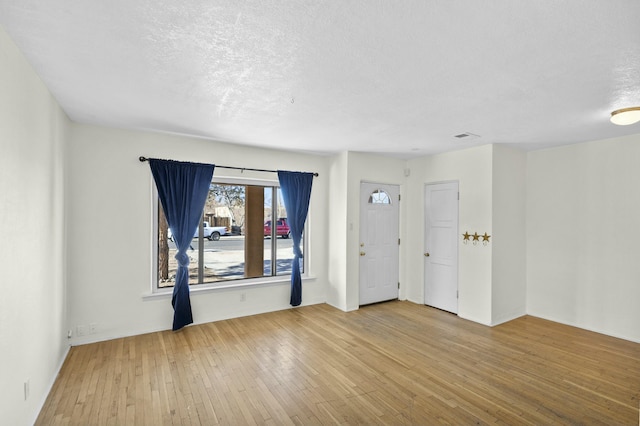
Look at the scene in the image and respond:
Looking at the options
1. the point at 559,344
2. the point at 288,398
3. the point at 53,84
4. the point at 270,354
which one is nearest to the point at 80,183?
the point at 53,84

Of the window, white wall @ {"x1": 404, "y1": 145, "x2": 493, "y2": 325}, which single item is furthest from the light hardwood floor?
the window

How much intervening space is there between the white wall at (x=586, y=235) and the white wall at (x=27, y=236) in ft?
19.5

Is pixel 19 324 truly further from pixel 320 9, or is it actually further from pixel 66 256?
pixel 320 9

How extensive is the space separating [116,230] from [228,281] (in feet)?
5.36

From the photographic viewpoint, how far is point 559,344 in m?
3.81

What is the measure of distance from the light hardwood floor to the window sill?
479 mm

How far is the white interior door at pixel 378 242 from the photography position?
5340mm

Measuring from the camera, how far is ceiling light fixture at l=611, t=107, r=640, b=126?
2.85 m

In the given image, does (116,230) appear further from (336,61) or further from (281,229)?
(336,61)

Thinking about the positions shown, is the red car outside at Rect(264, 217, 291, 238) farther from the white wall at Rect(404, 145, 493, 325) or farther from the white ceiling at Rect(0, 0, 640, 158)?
the white wall at Rect(404, 145, 493, 325)

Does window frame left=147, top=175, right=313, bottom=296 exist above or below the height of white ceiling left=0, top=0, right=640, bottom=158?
below

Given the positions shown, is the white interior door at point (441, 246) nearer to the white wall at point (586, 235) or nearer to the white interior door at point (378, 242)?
the white interior door at point (378, 242)

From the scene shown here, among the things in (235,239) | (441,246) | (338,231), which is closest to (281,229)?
(235,239)

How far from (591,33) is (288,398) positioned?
10.6 ft
